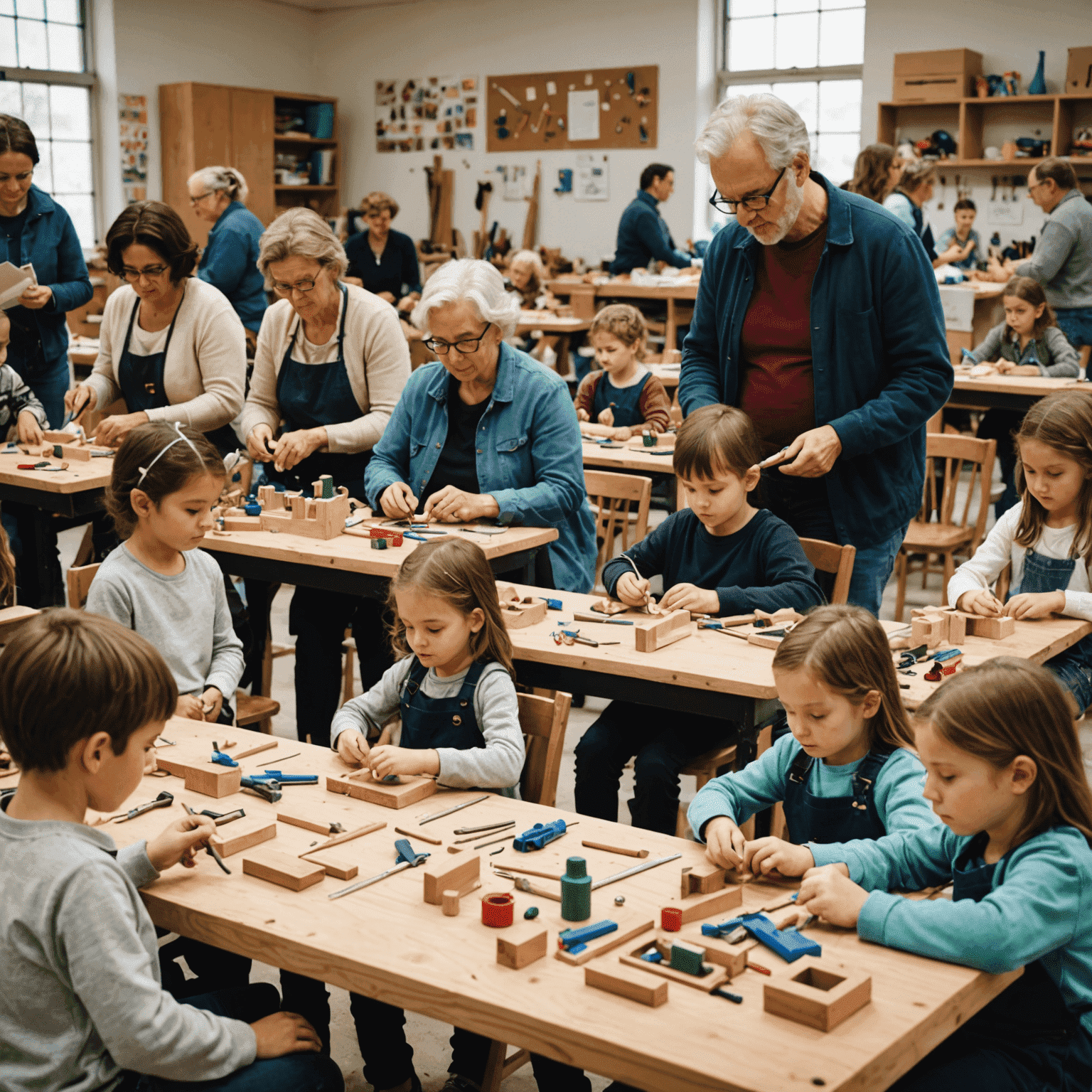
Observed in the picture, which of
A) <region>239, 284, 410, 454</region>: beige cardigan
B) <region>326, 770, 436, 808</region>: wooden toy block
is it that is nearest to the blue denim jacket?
<region>239, 284, 410, 454</region>: beige cardigan

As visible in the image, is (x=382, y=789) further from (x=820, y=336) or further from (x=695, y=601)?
(x=820, y=336)

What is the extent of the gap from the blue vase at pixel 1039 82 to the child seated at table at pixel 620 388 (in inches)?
215

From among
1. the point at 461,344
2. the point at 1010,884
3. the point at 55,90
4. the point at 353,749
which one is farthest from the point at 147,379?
the point at 55,90

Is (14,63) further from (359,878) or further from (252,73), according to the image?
(359,878)

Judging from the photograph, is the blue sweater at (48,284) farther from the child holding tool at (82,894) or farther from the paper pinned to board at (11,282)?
the child holding tool at (82,894)

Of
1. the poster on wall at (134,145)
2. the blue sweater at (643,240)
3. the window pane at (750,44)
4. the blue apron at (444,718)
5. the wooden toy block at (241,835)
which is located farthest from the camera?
the poster on wall at (134,145)

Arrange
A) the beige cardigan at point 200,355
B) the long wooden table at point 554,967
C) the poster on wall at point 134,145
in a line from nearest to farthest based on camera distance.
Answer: the long wooden table at point 554,967 < the beige cardigan at point 200,355 < the poster on wall at point 134,145

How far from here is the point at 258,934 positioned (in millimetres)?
1776

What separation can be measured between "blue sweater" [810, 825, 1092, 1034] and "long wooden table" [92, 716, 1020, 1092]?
30 mm

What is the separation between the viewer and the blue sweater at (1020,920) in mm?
1660

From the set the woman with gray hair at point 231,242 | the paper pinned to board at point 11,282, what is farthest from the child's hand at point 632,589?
the woman with gray hair at point 231,242

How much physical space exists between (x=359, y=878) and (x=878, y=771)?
0.85m

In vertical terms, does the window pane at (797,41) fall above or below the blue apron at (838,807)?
above

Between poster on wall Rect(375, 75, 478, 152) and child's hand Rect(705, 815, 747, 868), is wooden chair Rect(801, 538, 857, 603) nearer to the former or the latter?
child's hand Rect(705, 815, 747, 868)
